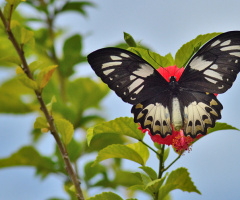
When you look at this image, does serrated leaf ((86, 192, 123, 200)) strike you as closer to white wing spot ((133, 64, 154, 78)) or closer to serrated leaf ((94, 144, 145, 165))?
serrated leaf ((94, 144, 145, 165))

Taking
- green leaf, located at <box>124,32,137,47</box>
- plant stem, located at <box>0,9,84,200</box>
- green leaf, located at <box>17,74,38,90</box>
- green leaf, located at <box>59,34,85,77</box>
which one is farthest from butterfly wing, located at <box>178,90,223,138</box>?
green leaf, located at <box>59,34,85,77</box>

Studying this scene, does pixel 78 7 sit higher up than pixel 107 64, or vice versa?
pixel 78 7

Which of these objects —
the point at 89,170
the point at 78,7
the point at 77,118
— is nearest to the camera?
the point at 89,170

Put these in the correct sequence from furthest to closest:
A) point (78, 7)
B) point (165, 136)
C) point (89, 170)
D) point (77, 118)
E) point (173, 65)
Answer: point (78, 7) → point (77, 118) → point (89, 170) → point (173, 65) → point (165, 136)

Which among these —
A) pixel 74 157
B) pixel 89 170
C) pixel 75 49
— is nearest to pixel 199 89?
pixel 89 170

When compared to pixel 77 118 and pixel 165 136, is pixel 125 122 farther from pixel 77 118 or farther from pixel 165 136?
pixel 77 118

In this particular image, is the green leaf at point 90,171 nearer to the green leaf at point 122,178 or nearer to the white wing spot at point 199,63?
the green leaf at point 122,178

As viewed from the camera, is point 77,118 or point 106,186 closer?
point 106,186
